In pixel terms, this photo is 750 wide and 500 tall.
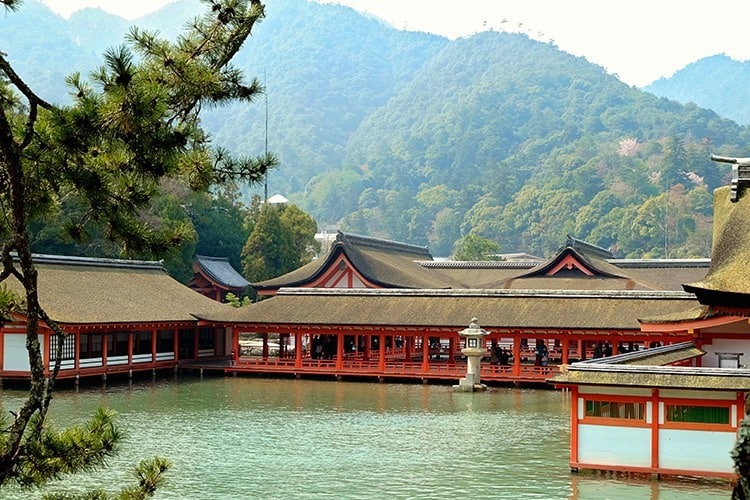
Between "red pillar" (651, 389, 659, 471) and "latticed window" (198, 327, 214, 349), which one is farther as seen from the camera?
"latticed window" (198, 327, 214, 349)

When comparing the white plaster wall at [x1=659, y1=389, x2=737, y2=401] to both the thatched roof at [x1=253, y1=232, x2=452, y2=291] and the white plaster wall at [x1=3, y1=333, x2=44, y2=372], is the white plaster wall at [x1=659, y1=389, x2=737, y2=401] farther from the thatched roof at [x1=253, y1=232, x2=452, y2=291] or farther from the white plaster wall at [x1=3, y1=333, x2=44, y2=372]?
the thatched roof at [x1=253, y1=232, x2=452, y2=291]

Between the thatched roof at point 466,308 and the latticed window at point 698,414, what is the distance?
49.0 feet

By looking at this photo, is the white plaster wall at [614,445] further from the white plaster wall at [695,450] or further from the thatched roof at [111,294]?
the thatched roof at [111,294]

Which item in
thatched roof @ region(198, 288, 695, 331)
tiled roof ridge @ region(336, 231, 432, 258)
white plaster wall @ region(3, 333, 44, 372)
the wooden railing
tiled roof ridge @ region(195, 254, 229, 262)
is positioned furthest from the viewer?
tiled roof ridge @ region(195, 254, 229, 262)

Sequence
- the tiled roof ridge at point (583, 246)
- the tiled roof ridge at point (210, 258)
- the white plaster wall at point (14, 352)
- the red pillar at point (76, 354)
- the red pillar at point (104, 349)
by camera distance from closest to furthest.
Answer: the white plaster wall at point (14, 352)
the red pillar at point (76, 354)
the red pillar at point (104, 349)
the tiled roof ridge at point (583, 246)
the tiled roof ridge at point (210, 258)

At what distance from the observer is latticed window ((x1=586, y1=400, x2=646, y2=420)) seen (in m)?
17.8

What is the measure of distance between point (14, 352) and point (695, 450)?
70.7ft

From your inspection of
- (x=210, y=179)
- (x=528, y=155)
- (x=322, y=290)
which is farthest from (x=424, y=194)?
(x=210, y=179)

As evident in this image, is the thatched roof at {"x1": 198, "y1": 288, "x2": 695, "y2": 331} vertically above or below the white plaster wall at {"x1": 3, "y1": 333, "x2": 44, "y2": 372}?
above

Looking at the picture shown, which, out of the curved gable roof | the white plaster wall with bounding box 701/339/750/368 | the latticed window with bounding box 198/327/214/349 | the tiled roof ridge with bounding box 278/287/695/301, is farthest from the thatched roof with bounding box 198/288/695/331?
the curved gable roof

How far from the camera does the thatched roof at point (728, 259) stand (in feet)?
45.2

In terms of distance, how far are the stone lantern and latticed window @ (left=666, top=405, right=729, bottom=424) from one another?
14.7 meters

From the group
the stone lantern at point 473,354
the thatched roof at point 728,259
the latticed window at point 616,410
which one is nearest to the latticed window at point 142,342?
the stone lantern at point 473,354

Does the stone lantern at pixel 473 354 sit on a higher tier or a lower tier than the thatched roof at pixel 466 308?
lower
